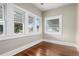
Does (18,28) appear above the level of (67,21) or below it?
below

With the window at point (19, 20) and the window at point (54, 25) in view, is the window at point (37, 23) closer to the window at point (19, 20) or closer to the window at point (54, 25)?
the window at point (54, 25)

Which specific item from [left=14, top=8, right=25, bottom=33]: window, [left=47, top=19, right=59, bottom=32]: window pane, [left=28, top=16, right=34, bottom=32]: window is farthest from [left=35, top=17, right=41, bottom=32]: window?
[left=14, top=8, right=25, bottom=33]: window

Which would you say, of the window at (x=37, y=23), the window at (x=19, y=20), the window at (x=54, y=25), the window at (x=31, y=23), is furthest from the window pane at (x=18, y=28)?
the window at (x=54, y=25)

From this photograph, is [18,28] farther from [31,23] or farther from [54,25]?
[54,25]

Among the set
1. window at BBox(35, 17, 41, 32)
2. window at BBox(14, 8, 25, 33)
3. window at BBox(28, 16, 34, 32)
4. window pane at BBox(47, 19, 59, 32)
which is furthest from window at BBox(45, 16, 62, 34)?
window at BBox(14, 8, 25, 33)

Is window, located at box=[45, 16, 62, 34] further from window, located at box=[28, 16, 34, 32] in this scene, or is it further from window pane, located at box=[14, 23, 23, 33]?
window pane, located at box=[14, 23, 23, 33]

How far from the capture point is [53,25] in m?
1.50

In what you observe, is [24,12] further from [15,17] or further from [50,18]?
[50,18]

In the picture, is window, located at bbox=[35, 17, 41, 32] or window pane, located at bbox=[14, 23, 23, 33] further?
window, located at bbox=[35, 17, 41, 32]

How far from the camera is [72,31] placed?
145cm

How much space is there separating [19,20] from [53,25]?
84 cm

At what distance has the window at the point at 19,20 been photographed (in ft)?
4.61

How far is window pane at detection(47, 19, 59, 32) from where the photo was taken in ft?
4.77

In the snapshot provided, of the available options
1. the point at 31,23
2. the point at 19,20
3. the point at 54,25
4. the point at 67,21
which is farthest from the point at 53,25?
the point at 19,20
